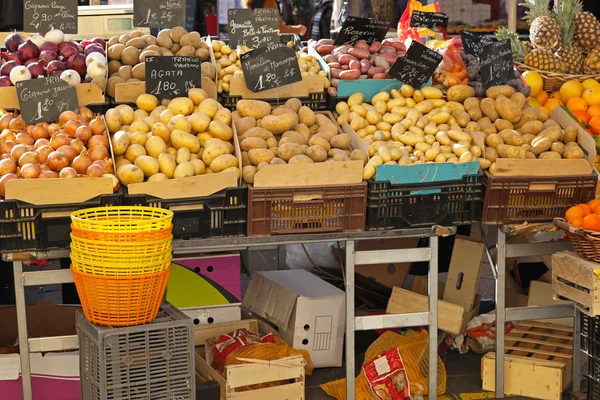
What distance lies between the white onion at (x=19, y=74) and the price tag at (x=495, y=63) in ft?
8.07

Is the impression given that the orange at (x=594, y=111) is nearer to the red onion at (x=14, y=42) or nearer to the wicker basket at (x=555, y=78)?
the wicker basket at (x=555, y=78)

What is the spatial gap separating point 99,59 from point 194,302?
55.3 inches

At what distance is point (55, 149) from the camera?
3885mm

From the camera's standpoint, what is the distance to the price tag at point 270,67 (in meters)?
4.43

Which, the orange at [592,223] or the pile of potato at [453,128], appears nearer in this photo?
the orange at [592,223]

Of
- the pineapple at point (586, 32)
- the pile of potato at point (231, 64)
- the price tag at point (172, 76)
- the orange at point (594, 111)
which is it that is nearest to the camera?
the price tag at point (172, 76)

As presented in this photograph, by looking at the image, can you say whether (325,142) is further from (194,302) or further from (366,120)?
(194,302)

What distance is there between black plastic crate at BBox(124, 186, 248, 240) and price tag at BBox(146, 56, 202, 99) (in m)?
0.81

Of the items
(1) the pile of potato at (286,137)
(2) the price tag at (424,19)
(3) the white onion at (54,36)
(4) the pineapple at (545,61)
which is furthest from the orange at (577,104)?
(3) the white onion at (54,36)

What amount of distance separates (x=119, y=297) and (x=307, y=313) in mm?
1442

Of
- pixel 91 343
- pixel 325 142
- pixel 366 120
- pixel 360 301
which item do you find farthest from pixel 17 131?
pixel 360 301

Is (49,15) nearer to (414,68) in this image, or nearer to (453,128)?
(414,68)

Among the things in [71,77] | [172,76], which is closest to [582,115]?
[172,76]

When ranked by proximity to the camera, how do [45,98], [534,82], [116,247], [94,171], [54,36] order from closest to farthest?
[116,247]
[94,171]
[45,98]
[54,36]
[534,82]
